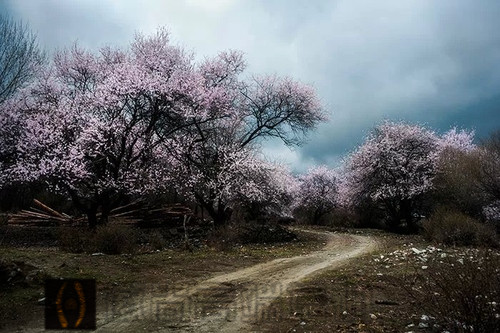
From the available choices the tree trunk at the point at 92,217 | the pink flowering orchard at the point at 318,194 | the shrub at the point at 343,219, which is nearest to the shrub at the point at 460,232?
the tree trunk at the point at 92,217

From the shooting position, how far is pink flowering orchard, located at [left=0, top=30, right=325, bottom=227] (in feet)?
67.6

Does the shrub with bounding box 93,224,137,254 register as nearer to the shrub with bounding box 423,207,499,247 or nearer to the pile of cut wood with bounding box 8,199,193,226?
the pile of cut wood with bounding box 8,199,193,226

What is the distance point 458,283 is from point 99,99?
19.0 meters

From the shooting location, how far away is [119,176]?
2080 cm

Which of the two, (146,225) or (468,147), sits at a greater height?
(468,147)

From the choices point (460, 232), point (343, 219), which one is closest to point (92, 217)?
point (460, 232)

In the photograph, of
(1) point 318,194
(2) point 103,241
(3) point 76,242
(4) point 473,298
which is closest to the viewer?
(4) point 473,298

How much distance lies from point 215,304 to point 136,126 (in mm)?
14894

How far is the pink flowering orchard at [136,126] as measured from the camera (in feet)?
67.6

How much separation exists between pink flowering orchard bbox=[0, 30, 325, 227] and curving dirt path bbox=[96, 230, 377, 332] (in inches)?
436

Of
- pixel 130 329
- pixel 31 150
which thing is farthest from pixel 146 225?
pixel 130 329

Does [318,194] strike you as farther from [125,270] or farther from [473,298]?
[473,298]

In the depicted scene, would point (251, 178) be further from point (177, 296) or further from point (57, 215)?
point (177, 296)

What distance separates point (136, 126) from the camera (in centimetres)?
2178
